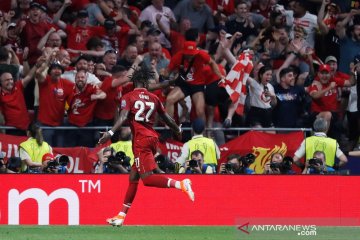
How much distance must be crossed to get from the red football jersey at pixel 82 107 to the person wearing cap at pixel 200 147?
2094 millimetres

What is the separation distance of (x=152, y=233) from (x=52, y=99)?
16.2 feet

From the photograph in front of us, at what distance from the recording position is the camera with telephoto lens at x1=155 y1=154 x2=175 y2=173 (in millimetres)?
19453

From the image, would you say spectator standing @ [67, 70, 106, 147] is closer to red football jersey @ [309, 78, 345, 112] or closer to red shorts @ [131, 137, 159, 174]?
red football jersey @ [309, 78, 345, 112]

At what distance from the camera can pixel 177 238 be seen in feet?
52.5

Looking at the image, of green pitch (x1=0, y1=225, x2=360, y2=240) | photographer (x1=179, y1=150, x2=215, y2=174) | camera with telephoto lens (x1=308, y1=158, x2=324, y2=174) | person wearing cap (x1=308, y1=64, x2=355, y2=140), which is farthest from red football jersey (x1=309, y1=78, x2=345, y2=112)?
green pitch (x1=0, y1=225, x2=360, y2=240)

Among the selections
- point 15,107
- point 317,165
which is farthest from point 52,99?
point 317,165

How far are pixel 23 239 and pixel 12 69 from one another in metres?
6.14

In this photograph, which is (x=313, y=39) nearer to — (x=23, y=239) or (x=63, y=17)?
(x=63, y=17)

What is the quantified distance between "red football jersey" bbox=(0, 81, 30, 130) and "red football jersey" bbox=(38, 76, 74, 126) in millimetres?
304

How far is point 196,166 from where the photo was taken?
19391mm

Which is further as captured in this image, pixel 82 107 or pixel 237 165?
pixel 82 107

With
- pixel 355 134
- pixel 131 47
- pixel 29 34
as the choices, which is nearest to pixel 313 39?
pixel 355 134

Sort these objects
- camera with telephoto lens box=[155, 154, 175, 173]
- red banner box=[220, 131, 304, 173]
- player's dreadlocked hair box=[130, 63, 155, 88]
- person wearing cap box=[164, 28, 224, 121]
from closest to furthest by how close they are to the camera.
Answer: player's dreadlocked hair box=[130, 63, 155, 88], camera with telephoto lens box=[155, 154, 175, 173], red banner box=[220, 131, 304, 173], person wearing cap box=[164, 28, 224, 121]

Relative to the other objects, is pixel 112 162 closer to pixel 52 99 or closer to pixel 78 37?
pixel 52 99
